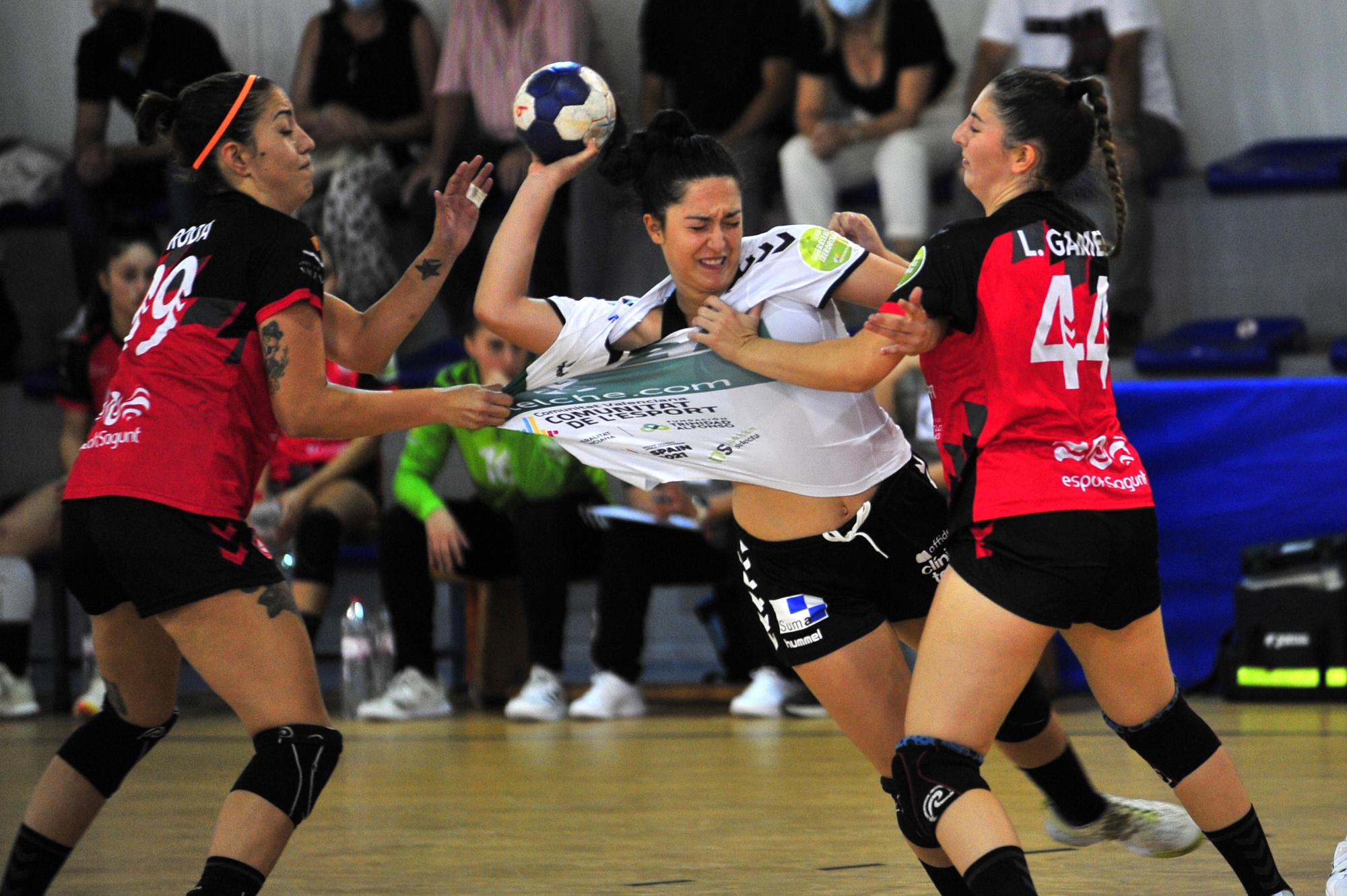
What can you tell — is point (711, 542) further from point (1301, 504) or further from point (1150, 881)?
point (1150, 881)

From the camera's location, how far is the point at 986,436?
9.44 ft

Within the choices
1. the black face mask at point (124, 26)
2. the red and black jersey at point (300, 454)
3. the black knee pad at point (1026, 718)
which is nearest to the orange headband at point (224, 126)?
the black knee pad at point (1026, 718)

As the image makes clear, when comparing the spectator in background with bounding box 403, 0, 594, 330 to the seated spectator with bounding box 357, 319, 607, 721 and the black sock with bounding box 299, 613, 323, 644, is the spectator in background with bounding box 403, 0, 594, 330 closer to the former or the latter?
the seated spectator with bounding box 357, 319, 607, 721

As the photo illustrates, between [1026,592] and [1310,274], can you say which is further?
[1310,274]

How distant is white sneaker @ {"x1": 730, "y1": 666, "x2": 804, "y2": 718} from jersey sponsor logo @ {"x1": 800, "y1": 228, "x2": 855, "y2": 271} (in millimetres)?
3599

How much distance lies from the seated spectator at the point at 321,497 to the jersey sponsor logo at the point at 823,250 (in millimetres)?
3923

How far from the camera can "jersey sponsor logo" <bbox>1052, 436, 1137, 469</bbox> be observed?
283 cm

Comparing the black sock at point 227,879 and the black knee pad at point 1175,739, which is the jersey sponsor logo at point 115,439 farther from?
the black knee pad at point 1175,739

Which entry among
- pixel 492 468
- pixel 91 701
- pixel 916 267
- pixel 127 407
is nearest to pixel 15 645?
pixel 91 701

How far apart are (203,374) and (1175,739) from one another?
6.34 feet

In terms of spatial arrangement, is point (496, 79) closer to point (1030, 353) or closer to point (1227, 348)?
point (1227, 348)

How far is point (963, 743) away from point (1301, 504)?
4259 millimetres

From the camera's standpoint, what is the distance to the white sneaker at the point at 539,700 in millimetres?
6660

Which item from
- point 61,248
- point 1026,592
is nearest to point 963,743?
point 1026,592
